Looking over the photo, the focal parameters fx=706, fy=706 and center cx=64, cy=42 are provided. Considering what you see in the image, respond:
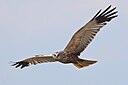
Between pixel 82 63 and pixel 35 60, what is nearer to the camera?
pixel 82 63

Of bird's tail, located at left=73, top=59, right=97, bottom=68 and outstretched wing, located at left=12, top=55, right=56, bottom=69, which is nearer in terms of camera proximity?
bird's tail, located at left=73, top=59, right=97, bottom=68

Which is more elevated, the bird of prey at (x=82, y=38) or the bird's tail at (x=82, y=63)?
the bird of prey at (x=82, y=38)

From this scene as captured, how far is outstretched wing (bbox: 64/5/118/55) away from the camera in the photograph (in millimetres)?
19938

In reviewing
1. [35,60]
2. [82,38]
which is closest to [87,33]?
[82,38]

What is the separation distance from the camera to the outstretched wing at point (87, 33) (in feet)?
65.4

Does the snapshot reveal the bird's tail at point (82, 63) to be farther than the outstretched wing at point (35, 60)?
No

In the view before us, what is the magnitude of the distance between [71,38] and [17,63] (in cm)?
307

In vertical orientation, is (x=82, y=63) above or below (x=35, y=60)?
below

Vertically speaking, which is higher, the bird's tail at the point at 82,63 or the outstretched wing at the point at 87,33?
the outstretched wing at the point at 87,33

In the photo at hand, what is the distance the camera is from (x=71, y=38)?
65.6ft

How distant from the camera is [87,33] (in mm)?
19953

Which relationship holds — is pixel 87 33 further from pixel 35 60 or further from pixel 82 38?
pixel 35 60

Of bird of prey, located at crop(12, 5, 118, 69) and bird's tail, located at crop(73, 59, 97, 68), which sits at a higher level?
bird of prey, located at crop(12, 5, 118, 69)

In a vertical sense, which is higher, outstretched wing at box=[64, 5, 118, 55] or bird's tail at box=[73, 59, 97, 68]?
outstretched wing at box=[64, 5, 118, 55]
